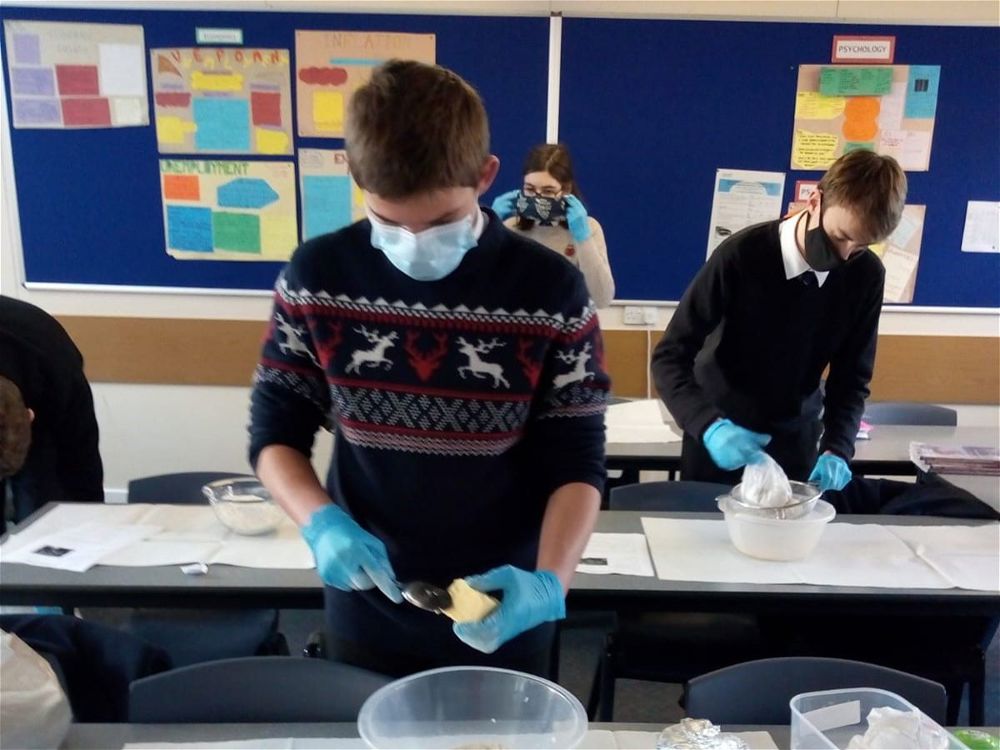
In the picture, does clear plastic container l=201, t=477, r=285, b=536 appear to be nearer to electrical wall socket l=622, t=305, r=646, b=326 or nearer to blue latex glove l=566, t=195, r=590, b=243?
blue latex glove l=566, t=195, r=590, b=243

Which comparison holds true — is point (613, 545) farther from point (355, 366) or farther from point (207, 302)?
point (207, 302)

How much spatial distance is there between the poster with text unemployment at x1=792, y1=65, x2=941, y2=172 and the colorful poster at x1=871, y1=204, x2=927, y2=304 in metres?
0.22

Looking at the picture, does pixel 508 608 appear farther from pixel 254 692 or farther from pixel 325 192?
pixel 325 192

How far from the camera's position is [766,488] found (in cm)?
A: 175

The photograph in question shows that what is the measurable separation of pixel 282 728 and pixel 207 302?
9.35ft

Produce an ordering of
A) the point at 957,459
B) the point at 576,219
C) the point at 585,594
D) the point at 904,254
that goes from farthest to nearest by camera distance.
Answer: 1. the point at 904,254
2. the point at 576,219
3. the point at 957,459
4. the point at 585,594

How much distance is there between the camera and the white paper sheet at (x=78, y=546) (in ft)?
5.53

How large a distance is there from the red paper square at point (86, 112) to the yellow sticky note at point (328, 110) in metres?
0.90

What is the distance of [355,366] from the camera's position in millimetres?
1077

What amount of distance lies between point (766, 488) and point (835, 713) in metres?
0.71

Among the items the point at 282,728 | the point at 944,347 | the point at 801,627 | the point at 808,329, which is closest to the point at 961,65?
the point at 944,347

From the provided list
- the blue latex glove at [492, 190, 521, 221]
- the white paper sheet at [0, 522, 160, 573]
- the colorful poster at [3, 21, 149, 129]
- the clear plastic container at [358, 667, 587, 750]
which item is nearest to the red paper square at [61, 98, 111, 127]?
the colorful poster at [3, 21, 149, 129]

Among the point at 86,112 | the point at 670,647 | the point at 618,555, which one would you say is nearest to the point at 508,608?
the point at 618,555

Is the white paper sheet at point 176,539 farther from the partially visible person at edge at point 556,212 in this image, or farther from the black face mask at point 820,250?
the partially visible person at edge at point 556,212
